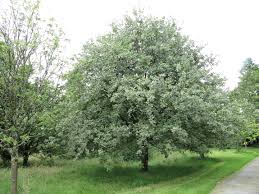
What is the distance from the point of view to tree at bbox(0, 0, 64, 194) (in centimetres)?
900

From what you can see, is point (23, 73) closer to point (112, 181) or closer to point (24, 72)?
point (24, 72)

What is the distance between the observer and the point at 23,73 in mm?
9125

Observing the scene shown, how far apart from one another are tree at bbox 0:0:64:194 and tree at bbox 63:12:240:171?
4.94 metres

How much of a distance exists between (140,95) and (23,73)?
6982 millimetres

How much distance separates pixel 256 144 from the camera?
65.9m

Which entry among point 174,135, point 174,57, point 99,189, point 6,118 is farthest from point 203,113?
point 6,118

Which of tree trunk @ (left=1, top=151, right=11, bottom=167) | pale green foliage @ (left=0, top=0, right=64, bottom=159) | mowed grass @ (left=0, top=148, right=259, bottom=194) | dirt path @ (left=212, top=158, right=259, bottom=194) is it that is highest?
pale green foliage @ (left=0, top=0, right=64, bottom=159)

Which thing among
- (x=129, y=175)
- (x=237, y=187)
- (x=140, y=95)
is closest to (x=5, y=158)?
(x=129, y=175)

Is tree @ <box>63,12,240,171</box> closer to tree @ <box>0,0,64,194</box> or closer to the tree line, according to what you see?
the tree line

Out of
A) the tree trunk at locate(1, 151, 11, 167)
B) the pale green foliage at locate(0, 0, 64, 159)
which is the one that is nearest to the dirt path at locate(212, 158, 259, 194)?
the pale green foliage at locate(0, 0, 64, 159)

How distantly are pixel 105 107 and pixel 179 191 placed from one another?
23.4 ft

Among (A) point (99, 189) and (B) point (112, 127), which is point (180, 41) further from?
(A) point (99, 189)

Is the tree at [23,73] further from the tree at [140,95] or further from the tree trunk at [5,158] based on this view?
the tree trunk at [5,158]

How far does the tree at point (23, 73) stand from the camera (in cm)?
900
